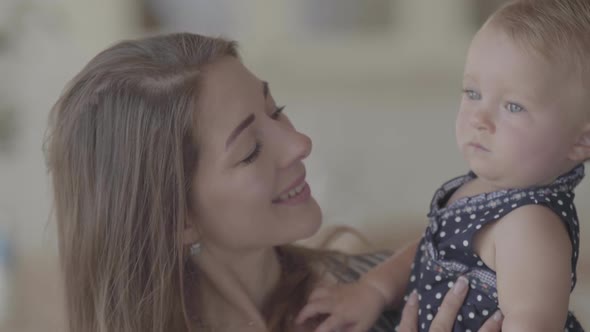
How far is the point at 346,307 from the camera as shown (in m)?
1.53

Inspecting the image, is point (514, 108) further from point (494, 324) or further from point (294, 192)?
point (294, 192)

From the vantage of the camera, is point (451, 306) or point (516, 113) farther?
point (451, 306)

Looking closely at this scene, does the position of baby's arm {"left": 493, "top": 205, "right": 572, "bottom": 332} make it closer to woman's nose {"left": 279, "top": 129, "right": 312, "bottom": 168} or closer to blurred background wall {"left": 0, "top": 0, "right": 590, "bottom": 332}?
woman's nose {"left": 279, "top": 129, "right": 312, "bottom": 168}

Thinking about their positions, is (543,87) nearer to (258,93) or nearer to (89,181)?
(258,93)

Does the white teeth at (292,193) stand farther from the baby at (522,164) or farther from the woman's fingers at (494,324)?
the woman's fingers at (494,324)

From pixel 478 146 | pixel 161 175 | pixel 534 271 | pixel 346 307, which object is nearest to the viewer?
pixel 534 271

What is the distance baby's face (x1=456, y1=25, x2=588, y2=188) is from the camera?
1.19 metres

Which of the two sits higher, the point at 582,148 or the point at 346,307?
the point at 582,148

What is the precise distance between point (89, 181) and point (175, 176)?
15 cm

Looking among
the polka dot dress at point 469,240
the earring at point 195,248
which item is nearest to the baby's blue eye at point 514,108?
the polka dot dress at point 469,240

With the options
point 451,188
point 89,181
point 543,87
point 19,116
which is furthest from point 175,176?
point 19,116

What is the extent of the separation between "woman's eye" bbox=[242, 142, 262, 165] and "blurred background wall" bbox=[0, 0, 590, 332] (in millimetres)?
2010

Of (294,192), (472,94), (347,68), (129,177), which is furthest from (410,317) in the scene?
(347,68)

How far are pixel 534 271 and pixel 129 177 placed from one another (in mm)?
655
